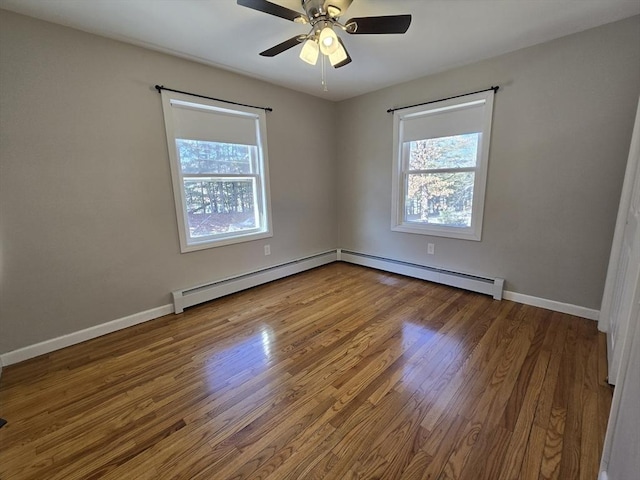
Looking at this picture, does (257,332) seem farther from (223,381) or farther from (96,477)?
(96,477)

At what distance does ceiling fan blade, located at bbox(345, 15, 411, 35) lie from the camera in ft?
5.13

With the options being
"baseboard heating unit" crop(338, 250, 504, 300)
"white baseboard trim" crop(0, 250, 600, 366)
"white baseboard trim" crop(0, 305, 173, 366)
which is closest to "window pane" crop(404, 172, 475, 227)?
"baseboard heating unit" crop(338, 250, 504, 300)

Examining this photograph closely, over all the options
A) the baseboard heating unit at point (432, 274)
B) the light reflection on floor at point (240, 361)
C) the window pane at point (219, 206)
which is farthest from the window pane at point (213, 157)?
the baseboard heating unit at point (432, 274)

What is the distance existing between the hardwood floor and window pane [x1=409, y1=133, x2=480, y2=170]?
1.65 metres

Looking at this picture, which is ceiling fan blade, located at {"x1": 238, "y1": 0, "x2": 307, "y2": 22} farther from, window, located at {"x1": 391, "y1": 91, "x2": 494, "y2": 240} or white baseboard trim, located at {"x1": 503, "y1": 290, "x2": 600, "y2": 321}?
white baseboard trim, located at {"x1": 503, "y1": 290, "x2": 600, "y2": 321}

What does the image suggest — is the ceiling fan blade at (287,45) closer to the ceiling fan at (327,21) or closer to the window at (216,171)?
the ceiling fan at (327,21)

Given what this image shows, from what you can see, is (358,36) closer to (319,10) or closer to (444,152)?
(319,10)

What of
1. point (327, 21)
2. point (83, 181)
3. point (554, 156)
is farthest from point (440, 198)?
point (83, 181)

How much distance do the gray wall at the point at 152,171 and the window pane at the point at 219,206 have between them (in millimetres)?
226

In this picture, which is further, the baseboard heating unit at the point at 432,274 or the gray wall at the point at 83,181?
the baseboard heating unit at the point at 432,274

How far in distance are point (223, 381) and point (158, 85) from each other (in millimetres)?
2566

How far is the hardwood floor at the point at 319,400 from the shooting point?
1.26 metres

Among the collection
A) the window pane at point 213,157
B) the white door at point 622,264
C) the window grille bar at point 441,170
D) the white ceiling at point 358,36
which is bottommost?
the white door at point 622,264

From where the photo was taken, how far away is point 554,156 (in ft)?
8.03
